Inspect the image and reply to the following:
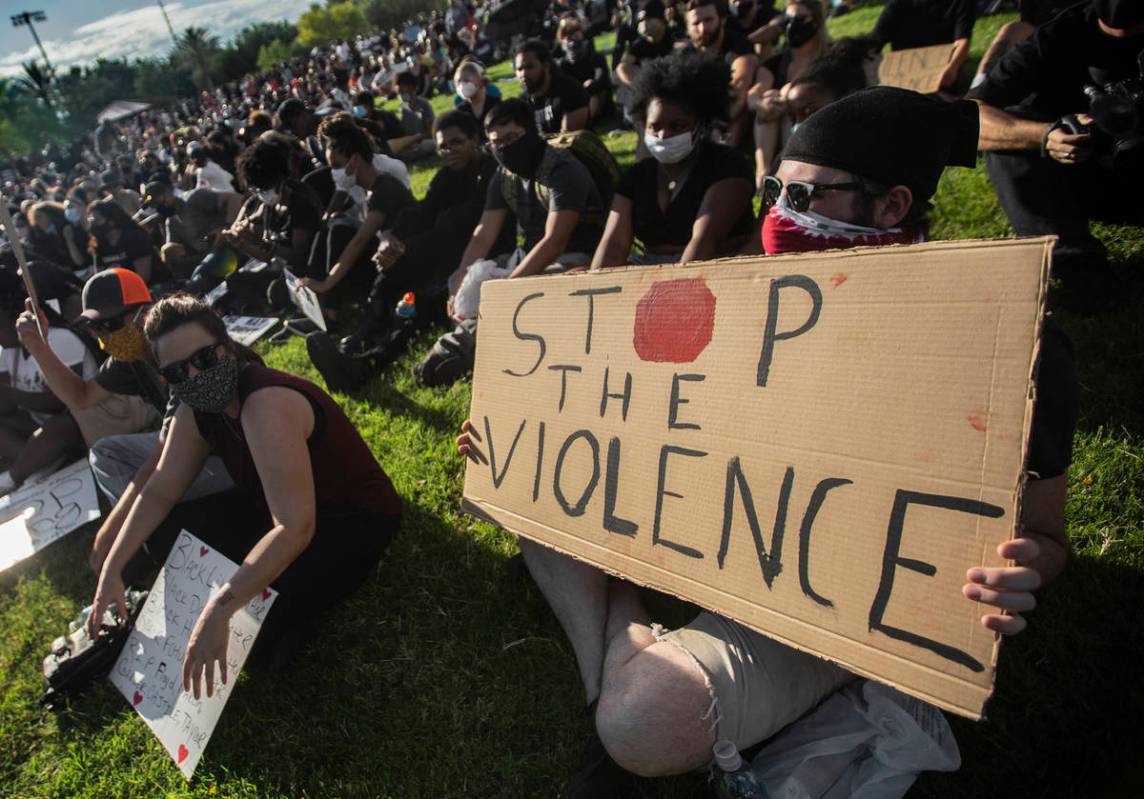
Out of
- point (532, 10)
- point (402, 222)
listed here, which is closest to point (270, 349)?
point (402, 222)

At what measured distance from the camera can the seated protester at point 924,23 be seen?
5.04 metres

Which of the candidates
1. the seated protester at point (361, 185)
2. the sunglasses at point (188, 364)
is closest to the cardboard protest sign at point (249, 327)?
the seated protester at point (361, 185)

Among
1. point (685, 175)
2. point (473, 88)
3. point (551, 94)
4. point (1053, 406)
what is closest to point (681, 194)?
point (685, 175)

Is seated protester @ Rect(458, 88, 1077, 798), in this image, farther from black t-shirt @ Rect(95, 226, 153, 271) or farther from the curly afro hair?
black t-shirt @ Rect(95, 226, 153, 271)

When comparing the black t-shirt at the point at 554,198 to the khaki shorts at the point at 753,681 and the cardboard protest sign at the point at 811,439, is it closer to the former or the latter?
the cardboard protest sign at the point at 811,439

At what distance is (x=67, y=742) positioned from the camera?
2.51m

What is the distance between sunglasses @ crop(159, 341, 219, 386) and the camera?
2176 millimetres

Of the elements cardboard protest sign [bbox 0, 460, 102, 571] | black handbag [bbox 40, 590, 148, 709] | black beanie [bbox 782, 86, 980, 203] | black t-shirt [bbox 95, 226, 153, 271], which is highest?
black beanie [bbox 782, 86, 980, 203]

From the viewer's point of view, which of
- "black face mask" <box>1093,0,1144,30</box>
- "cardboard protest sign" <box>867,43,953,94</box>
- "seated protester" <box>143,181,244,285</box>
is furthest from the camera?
"seated protester" <box>143,181,244,285</box>

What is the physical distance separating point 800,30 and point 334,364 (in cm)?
437

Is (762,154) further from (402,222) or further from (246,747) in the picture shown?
(246,747)

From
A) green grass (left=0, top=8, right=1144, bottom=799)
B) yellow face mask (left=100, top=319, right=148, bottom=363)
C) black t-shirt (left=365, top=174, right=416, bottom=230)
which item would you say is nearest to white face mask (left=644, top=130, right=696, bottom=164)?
green grass (left=0, top=8, right=1144, bottom=799)

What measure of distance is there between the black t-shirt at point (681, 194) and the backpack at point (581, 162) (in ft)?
1.63

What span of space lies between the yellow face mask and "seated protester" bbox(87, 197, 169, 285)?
4696 mm
